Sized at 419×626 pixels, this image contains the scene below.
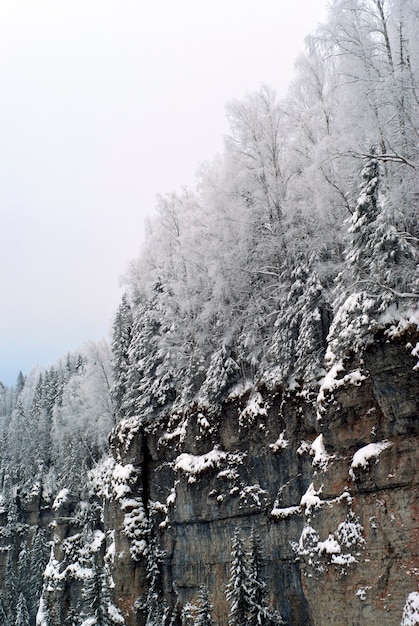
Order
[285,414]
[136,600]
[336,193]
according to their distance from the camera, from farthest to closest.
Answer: [136,600] < [285,414] < [336,193]

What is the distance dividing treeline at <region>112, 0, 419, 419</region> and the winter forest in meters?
0.07

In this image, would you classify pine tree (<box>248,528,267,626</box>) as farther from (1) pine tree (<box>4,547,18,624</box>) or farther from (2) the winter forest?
(1) pine tree (<box>4,547,18,624</box>)

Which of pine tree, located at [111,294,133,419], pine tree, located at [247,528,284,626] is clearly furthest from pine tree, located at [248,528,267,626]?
pine tree, located at [111,294,133,419]

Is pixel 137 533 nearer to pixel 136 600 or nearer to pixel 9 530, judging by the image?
pixel 136 600

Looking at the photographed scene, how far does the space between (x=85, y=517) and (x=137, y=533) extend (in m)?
14.5

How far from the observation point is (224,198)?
102 ft

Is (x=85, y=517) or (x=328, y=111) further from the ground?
(x=328, y=111)

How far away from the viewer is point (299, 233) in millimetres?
27078

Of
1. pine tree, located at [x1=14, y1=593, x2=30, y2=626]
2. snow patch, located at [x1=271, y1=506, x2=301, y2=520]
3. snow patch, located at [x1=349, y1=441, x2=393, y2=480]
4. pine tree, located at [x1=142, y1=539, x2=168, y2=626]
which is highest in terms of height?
snow patch, located at [x1=349, y1=441, x2=393, y2=480]

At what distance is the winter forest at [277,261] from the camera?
19.1 m

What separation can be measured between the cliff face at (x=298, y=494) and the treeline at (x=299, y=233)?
5.00 feet

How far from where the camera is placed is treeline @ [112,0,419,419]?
1906cm

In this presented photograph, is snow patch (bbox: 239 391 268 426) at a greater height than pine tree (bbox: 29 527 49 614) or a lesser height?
greater

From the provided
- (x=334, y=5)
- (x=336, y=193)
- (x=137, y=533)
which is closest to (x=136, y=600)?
(x=137, y=533)
